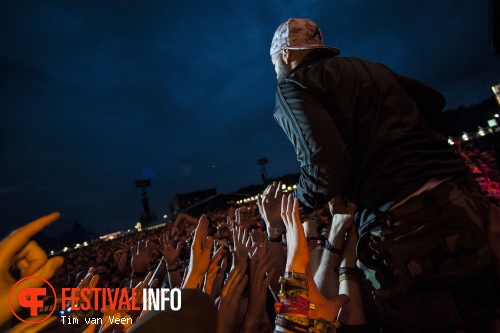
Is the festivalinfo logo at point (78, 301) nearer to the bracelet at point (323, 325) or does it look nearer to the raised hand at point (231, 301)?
the raised hand at point (231, 301)

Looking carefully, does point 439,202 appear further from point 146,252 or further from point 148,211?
point 148,211

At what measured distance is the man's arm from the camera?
1472mm

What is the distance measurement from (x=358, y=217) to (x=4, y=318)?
1.79 metres

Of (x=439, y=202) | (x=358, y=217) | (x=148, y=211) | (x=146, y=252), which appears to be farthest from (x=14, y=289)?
(x=148, y=211)

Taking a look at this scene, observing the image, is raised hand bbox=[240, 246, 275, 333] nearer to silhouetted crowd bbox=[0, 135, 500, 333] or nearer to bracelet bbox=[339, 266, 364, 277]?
silhouetted crowd bbox=[0, 135, 500, 333]

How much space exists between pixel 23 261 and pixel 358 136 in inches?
68.6

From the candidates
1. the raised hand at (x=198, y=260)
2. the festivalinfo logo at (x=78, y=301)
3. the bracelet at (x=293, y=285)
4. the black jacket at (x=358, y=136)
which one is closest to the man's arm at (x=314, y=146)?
the black jacket at (x=358, y=136)

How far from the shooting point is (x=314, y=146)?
1.51 meters

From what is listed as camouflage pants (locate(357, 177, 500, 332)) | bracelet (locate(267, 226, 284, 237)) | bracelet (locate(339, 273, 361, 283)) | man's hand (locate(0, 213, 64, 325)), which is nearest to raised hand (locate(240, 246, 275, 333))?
bracelet (locate(267, 226, 284, 237))

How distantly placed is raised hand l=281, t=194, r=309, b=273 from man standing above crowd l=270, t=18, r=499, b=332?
14cm

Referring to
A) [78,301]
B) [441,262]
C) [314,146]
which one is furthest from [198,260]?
[78,301]

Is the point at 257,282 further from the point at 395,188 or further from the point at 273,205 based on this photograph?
the point at 395,188

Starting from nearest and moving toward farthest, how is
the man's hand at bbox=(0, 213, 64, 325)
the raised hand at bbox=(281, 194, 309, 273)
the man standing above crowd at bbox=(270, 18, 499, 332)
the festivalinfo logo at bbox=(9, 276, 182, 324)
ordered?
the festivalinfo logo at bbox=(9, 276, 182, 324) < the man's hand at bbox=(0, 213, 64, 325) < the man standing above crowd at bbox=(270, 18, 499, 332) < the raised hand at bbox=(281, 194, 309, 273)

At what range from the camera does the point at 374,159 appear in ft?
4.94
